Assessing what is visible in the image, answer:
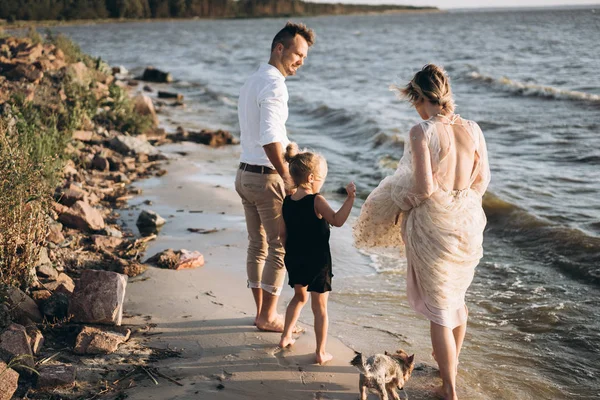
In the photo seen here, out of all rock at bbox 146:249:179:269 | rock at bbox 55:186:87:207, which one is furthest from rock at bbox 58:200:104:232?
rock at bbox 146:249:179:269

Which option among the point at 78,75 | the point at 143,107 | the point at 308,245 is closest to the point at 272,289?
the point at 308,245

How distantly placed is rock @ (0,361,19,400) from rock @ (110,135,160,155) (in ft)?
26.4

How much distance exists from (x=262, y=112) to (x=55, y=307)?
2.16 m

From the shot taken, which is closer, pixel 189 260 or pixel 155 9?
pixel 189 260

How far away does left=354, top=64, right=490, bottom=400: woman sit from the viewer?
4.10 meters

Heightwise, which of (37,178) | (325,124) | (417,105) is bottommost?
(325,124)

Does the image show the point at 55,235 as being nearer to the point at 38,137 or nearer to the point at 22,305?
the point at 38,137

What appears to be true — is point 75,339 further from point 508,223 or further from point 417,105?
point 508,223

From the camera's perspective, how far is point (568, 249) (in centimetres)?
813

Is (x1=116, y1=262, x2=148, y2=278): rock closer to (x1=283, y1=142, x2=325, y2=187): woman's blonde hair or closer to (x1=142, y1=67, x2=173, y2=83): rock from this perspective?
(x1=283, y1=142, x2=325, y2=187): woman's blonde hair

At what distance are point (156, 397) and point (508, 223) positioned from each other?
21.4 feet

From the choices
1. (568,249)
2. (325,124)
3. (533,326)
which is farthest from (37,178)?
(325,124)

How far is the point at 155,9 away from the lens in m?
127

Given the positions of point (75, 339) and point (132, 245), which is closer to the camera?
point (75, 339)
